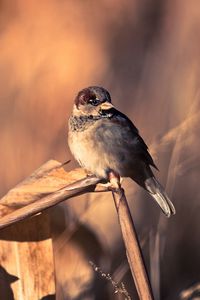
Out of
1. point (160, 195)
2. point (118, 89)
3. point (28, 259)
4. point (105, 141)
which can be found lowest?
point (28, 259)

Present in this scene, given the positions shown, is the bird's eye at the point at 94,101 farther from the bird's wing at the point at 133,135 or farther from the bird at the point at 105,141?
the bird's wing at the point at 133,135

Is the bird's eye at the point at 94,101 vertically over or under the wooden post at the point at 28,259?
over

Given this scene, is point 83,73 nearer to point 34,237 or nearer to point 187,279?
point 187,279

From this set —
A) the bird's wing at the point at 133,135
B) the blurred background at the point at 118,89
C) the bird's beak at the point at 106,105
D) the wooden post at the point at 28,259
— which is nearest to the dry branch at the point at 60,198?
the wooden post at the point at 28,259

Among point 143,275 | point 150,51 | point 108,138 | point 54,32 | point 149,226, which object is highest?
point 54,32

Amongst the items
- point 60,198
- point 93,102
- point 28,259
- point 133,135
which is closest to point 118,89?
point 133,135

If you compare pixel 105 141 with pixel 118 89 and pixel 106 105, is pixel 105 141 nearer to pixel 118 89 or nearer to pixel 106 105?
pixel 106 105

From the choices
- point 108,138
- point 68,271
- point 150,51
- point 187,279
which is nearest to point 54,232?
point 68,271
